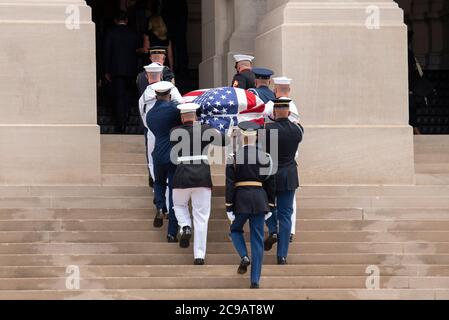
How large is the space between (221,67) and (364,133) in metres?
4.74

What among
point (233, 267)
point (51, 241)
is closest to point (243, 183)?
point (233, 267)

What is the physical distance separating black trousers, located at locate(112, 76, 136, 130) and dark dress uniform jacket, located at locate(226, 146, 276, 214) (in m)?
7.13

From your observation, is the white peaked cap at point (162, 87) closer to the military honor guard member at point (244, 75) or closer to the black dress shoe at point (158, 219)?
the military honor guard member at point (244, 75)

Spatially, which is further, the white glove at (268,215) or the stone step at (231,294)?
the white glove at (268,215)

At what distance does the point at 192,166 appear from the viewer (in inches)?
824

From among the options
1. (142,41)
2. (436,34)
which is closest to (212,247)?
(142,41)

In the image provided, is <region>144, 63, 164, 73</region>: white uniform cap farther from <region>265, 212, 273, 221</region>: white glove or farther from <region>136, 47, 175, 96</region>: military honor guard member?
<region>265, 212, 273, 221</region>: white glove

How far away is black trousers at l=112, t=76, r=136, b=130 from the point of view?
27.4 m

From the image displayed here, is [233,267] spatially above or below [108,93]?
below

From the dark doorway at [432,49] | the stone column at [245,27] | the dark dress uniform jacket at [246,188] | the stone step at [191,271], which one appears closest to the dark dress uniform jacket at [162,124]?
the dark dress uniform jacket at [246,188]

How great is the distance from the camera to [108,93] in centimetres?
2995

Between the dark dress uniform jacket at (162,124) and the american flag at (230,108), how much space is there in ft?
2.31

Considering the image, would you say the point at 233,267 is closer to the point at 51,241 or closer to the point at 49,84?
the point at 51,241

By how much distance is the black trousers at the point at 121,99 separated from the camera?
2741cm
